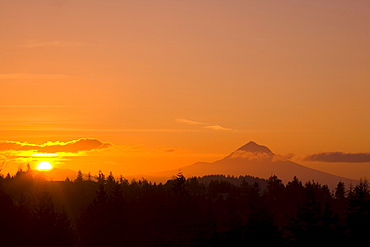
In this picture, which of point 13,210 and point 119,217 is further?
point 119,217

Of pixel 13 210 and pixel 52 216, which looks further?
pixel 52 216

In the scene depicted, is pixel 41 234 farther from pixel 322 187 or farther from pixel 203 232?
pixel 322 187

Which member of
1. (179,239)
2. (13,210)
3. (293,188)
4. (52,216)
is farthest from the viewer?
(293,188)

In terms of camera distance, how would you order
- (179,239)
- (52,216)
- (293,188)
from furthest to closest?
(293,188) < (179,239) < (52,216)

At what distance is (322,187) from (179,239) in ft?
424

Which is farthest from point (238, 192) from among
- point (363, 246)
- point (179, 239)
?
point (363, 246)

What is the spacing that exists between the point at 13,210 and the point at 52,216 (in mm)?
5508

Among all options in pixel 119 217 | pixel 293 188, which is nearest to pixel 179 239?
pixel 119 217

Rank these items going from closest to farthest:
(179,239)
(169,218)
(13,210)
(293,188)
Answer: (13,210) → (179,239) → (169,218) → (293,188)

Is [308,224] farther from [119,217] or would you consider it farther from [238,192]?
[238,192]

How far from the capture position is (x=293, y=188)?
17025cm

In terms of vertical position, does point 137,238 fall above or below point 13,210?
below

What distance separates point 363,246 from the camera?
61.7m

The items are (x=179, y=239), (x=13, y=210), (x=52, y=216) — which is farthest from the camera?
(x=179, y=239)
